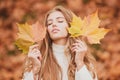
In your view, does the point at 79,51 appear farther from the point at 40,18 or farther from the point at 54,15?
the point at 40,18

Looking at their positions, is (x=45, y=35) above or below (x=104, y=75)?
below

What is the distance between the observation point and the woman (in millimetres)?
1826

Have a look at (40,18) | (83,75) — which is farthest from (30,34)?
(40,18)

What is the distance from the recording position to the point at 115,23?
329cm

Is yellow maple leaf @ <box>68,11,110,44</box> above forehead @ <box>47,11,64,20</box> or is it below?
below

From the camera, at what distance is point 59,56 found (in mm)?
1874

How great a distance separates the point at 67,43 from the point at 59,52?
3cm

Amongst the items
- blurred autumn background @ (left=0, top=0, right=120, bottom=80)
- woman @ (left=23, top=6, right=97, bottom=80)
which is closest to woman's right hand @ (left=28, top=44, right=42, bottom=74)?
woman @ (left=23, top=6, right=97, bottom=80)

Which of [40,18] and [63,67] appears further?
[40,18]

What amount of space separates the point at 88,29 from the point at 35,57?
0.16 m

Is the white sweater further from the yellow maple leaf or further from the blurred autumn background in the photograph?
the blurred autumn background

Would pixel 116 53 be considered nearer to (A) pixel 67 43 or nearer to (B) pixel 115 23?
(B) pixel 115 23

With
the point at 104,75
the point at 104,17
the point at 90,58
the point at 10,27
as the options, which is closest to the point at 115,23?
the point at 104,17

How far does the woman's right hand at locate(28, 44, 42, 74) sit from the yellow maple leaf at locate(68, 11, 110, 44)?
0.10 meters
